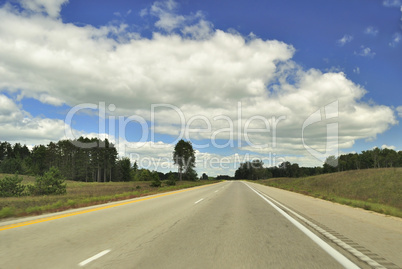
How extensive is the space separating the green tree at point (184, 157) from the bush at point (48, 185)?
57.7 metres

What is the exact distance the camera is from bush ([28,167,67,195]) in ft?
87.5

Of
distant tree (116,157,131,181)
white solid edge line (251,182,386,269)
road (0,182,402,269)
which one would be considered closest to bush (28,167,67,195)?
road (0,182,402,269)

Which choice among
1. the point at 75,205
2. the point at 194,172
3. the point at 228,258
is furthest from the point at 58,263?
the point at 194,172

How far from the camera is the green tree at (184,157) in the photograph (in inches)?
3374

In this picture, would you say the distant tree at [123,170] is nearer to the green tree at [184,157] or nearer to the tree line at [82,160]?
the tree line at [82,160]

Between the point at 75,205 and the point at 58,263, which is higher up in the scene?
the point at 58,263

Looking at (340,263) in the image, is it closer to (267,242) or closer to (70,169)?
(267,242)

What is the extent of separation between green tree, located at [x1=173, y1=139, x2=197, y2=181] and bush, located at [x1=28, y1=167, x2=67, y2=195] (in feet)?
189

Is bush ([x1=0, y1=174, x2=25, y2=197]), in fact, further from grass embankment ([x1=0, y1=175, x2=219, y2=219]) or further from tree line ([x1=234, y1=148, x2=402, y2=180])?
tree line ([x1=234, y1=148, x2=402, y2=180])

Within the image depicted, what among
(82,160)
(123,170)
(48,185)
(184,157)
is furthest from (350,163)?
(48,185)

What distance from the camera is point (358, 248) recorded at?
18.1ft

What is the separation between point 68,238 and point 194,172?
87.5 meters

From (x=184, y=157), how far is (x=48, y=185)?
197 feet

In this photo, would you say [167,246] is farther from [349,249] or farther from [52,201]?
[52,201]
